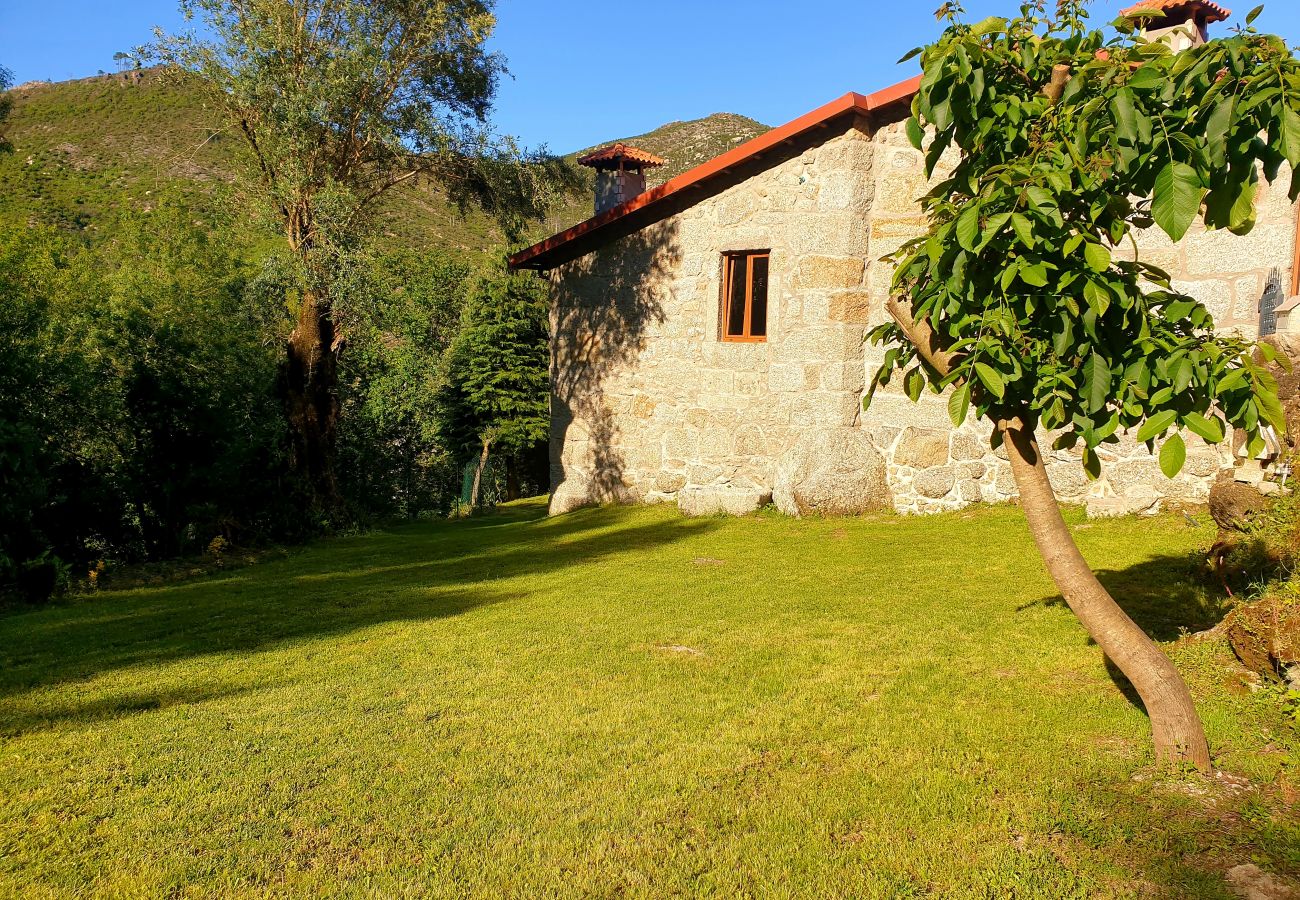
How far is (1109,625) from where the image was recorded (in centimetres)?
399

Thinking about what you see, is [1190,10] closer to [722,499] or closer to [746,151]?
[746,151]

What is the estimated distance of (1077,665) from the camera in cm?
548

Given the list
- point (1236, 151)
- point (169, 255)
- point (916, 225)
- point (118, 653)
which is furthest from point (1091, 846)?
point (169, 255)

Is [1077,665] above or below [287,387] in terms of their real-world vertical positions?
below

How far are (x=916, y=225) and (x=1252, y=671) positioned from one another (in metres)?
7.97

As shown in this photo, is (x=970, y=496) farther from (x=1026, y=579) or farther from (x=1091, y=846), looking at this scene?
(x=1091, y=846)

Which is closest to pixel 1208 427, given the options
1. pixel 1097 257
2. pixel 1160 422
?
pixel 1160 422

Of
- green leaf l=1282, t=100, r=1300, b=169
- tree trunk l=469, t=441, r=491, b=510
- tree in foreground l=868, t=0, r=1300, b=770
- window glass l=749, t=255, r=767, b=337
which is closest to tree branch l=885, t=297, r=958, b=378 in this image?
tree in foreground l=868, t=0, r=1300, b=770

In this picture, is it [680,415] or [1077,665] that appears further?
[680,415]

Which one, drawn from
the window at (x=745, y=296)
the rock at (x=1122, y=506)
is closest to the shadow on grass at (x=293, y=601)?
the window at (x=745, y=296)

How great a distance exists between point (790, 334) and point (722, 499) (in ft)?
8.45

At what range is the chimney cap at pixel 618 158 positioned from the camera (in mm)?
16656

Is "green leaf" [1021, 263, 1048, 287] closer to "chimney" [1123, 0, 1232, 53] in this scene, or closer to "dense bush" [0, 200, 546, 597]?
"chimney" [1123, 0, 1232, 53]

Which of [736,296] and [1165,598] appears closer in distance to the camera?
[1165,598]
